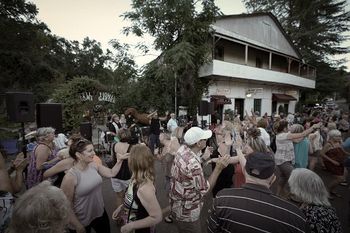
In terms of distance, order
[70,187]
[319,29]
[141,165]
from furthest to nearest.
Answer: [319,29] < [70,187] < [141,165]


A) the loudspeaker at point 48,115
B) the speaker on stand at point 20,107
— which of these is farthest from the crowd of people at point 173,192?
the loudspeaker at point 48,115

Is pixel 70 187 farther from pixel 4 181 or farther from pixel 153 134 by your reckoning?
pixel 153 134

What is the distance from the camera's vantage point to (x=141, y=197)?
2232mm

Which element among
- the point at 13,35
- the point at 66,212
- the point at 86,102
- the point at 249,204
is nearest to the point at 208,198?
the point at 249,204

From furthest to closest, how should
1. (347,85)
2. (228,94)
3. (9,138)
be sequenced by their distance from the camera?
1. (347,85)
2. (228,94)
3. (9,138)

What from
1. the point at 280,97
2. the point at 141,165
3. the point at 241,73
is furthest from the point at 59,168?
the point at 280,97

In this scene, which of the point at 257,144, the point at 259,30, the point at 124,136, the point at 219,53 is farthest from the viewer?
the point at 259,30

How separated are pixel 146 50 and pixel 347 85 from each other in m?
37.3

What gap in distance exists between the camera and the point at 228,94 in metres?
18.8

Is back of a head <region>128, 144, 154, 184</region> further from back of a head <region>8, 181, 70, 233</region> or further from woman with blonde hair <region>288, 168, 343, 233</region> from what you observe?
woman with blonde hair <region>288, 168, 343, 233</region>

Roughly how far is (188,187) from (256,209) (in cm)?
105

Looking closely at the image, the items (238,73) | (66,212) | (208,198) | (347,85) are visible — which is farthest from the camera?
(347,85)

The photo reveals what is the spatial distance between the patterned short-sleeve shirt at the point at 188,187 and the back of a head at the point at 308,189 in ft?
3.04

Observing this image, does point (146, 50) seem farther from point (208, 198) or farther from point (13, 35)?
point (208, 198)
